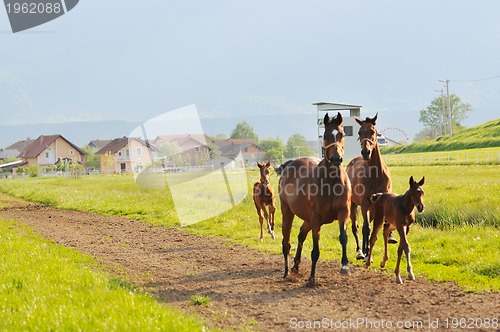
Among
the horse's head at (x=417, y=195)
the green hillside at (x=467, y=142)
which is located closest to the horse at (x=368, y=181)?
the horse's head at (x=417, y=195)

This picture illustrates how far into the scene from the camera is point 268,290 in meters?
11.2

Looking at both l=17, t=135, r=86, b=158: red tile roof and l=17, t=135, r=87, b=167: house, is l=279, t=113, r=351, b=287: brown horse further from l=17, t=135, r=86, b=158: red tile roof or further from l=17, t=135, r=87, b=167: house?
l=17, t=135, r=86, b=158: red tile roof

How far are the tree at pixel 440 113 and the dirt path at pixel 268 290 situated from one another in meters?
143

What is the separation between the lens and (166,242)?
1859 centimetres

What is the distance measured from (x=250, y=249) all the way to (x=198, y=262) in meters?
2.25

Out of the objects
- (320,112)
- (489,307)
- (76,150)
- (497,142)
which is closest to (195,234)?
(489,307)

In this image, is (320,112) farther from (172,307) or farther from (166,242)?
(172,307)

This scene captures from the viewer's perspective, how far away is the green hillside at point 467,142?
81.7 m

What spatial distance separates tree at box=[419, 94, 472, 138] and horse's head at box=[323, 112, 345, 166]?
5713 inches

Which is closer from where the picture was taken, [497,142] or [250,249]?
[250,249]

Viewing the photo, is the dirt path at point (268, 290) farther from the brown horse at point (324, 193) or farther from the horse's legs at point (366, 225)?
the horse's legs at point (366, 225)

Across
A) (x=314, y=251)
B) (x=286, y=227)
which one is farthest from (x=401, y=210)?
(x=286, y=227)

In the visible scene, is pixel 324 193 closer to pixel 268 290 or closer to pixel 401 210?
pixel 401 210

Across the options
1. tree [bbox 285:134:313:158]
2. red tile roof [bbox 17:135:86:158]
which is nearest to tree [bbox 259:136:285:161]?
tree [bbox 285:134:313:158]
